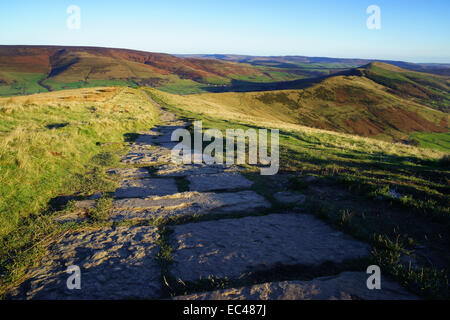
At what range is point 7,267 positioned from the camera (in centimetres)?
299

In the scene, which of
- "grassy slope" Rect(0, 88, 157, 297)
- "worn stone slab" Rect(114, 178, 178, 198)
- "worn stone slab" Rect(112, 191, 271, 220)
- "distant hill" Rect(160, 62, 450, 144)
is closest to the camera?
"grassy slope" Rect(0, 88, 157, 297)

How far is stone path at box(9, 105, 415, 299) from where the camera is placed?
2.64m

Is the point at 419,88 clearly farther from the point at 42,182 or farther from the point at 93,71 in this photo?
the point at 93,71

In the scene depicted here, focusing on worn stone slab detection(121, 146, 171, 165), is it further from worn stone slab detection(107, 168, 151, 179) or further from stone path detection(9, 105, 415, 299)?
stone path detection(9, 105, 415, 299)

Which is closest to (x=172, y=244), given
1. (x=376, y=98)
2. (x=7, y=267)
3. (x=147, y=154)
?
(x=7, y=267)

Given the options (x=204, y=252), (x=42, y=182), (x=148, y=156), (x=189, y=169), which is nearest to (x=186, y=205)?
(x=204, y=252)

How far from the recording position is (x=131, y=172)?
6828 mm

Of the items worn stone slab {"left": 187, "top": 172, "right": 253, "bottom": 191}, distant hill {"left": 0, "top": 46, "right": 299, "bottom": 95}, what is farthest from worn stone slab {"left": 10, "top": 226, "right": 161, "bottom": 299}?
distant hill {"left": 0, "top": 46, "right": 299, "bottom": 95}

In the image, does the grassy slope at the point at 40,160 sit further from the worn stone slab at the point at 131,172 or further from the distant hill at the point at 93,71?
the distant hill at the point at 93,71

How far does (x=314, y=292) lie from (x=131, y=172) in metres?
5.66

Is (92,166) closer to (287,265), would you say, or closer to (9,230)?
(9,230)

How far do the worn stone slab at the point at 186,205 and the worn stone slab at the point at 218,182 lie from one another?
46 centimetres

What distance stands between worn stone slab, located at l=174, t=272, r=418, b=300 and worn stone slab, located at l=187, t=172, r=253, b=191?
3.29 metres

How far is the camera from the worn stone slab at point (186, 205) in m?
4.54
